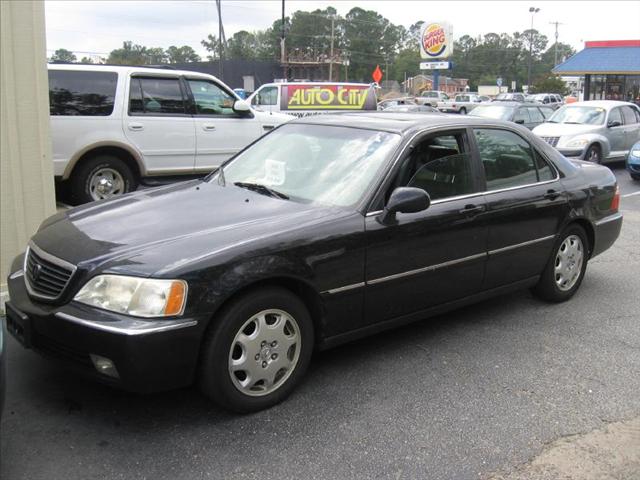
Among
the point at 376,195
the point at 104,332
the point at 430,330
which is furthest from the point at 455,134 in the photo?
the point at 104,332

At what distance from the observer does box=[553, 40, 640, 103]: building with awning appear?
34.3 metres

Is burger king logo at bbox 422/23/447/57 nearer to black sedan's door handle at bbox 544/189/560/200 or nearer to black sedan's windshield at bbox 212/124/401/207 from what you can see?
black sedan's door handle at bbox 544/189/560/200

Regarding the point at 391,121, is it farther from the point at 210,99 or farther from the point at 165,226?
the point at 210,99

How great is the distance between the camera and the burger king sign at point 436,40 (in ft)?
151

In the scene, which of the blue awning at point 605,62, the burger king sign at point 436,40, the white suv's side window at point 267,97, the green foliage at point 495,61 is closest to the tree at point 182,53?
the green foliage at point 495,61

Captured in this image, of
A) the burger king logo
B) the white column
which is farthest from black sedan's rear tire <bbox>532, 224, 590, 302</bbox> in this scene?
the burger king logo

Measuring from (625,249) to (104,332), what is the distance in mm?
6606

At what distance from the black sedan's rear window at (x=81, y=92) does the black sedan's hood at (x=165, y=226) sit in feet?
14.7

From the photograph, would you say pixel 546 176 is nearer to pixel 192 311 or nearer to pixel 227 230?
Answer: pixel 227 230

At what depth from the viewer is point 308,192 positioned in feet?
13.2

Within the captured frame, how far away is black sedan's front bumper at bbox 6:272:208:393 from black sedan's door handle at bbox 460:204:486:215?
207 centimetres

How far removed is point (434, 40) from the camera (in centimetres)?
4706

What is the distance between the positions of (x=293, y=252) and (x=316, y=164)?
1009 mm

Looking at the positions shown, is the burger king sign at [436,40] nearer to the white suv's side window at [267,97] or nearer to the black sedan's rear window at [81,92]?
the white suv's side window at [267,97]
